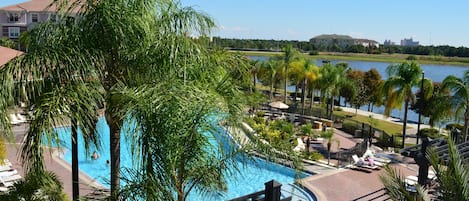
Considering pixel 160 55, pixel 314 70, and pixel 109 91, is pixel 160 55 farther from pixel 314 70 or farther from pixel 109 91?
pixel 314 70

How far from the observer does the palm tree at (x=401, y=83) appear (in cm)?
2161

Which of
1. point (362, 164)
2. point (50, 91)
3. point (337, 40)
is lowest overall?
point (362, 164)

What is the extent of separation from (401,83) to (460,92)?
303 cm

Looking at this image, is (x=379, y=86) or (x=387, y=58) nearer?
(x=379, y=86)

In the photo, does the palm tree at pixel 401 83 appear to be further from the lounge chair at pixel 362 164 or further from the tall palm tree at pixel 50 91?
the tall palm tree at pixel 50 91

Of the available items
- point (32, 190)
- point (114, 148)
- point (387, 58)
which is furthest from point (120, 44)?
point (387, 58)

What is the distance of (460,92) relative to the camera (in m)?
19.4

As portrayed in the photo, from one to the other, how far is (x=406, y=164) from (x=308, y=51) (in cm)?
8964

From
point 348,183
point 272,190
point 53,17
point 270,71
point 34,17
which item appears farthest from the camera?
point 34,17

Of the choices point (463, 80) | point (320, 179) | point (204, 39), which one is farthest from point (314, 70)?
point (204, 39)

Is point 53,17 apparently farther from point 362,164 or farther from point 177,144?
point 362,164

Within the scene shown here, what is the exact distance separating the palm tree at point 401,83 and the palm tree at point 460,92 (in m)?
1.86

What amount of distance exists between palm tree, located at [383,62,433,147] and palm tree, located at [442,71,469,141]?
1856mm

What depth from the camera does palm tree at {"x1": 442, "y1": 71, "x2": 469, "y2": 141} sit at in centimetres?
1930
